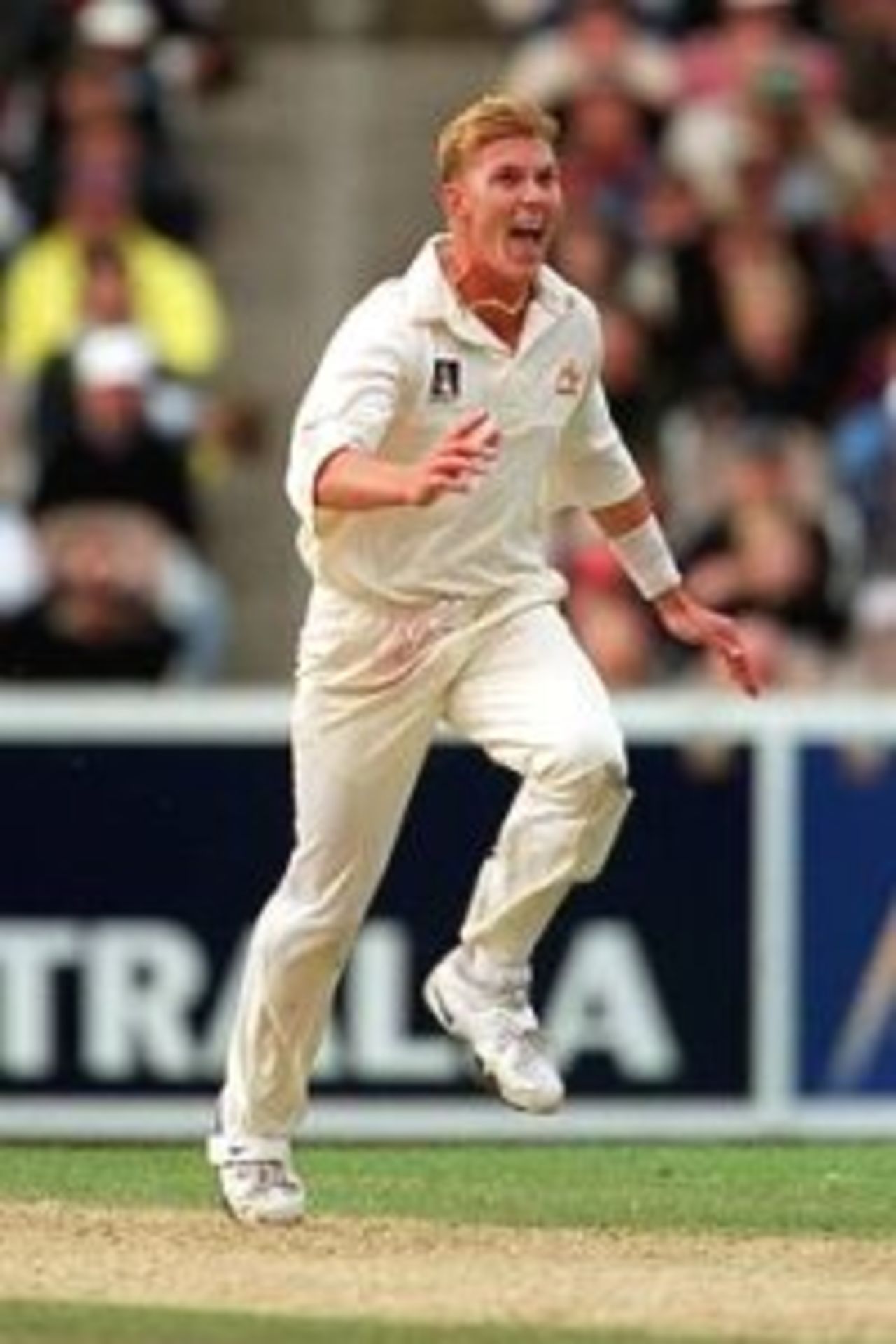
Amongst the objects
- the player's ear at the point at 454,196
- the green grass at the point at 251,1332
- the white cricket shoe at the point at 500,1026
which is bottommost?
the green grass at the point at 251,1332

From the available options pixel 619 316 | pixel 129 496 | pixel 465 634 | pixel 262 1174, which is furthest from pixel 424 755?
pixel 619 316

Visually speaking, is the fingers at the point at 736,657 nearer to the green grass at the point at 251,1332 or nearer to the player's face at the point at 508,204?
the player's face at the point at 508,204

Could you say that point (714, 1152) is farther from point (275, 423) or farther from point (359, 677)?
point (275, 423)

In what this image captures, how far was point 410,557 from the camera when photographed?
974cm

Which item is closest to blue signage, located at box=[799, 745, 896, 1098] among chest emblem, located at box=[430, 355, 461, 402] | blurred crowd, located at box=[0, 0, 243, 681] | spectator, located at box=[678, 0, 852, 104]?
blurred crowd, located at box=[0, 0, 243, 681]

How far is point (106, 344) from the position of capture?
50.8ft

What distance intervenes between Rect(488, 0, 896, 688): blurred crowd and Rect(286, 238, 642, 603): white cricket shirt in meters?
4.60

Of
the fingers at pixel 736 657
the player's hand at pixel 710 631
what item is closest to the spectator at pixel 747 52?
the player's hand at pixel 710 631

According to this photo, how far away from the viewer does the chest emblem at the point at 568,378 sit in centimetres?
984

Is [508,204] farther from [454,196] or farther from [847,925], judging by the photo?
[847,925]

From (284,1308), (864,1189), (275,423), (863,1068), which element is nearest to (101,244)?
(275,423)

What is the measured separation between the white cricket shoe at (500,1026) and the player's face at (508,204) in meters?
1.33

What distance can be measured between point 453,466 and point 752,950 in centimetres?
472

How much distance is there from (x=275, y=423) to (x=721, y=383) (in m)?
1.83
